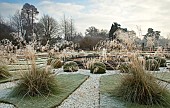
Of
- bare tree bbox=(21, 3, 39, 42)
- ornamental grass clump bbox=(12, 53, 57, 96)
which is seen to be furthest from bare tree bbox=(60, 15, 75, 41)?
ornamental grass clump bbox=(12, 53, 57, 96)

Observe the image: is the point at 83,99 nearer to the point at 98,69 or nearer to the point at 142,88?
the point at 142,88

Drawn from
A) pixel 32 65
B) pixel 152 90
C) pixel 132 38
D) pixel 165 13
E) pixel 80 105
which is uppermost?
pixel 165 13

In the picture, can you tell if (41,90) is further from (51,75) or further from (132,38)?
(132,38)

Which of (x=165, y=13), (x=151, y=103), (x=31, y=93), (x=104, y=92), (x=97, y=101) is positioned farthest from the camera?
(x=165, y=13)

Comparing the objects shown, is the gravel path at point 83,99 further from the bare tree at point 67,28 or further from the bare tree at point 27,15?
the bare tree at point 67,28

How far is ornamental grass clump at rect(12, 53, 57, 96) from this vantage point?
4.97 meters

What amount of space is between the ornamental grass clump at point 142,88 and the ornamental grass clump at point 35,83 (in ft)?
5.36

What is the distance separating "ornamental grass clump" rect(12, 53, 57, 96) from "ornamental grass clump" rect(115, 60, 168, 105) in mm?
1632

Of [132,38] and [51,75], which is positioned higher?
[132,38]

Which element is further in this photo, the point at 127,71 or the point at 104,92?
the point at 104,92

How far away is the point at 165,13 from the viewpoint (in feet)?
30.5

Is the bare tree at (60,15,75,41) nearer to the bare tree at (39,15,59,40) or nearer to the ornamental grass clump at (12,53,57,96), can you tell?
the bare tree at (39,15,59,40)

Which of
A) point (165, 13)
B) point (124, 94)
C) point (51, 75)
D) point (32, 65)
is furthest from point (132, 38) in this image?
point (165, 13)

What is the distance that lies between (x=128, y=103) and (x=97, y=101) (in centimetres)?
62
